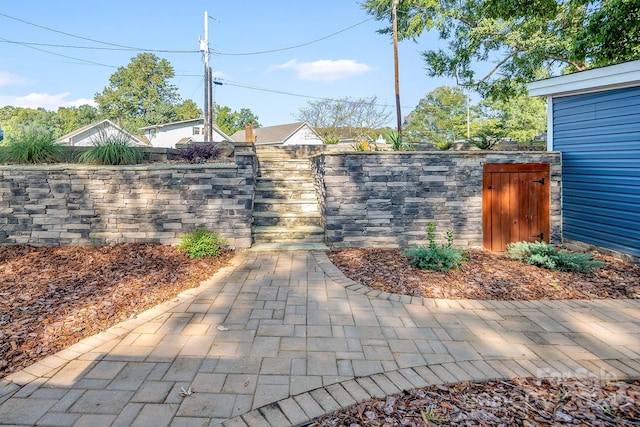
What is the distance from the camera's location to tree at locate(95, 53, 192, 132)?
3538 cm

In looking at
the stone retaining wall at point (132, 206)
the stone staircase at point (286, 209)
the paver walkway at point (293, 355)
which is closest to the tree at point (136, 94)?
the stone staircase at point (286, 209)

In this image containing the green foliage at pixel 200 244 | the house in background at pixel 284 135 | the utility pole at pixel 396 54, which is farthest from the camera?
the house in background at pixel 284 135

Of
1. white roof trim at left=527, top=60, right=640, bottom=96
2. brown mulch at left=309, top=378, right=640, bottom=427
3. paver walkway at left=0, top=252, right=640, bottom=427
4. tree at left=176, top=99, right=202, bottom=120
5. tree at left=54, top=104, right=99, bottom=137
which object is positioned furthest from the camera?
tree at left=54, top=104, right=99, bottom=137

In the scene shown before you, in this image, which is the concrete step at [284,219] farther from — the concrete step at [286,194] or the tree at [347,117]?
the tree at [347,117]

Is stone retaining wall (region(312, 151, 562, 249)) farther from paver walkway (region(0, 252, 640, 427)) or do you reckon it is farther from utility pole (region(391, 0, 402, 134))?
utility pole (region(391, 0, 402, 134))

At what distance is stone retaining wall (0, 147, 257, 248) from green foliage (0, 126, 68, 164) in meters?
0.56

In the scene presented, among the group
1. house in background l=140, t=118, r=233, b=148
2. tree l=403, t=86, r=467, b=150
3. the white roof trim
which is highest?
tree l=403, t=86, r=467, b=150

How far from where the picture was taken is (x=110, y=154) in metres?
5.45

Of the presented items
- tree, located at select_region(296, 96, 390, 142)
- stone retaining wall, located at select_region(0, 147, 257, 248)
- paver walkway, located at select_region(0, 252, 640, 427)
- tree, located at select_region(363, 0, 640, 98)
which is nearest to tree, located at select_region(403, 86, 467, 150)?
tree, located at select_region(296, 96, 390, 142)

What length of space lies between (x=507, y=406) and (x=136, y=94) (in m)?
41.8

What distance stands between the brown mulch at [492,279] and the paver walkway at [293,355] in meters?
0.19

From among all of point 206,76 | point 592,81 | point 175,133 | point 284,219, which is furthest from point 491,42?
point 175,133

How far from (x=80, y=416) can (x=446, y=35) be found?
14.0 metres

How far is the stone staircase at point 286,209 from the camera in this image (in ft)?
17.7
